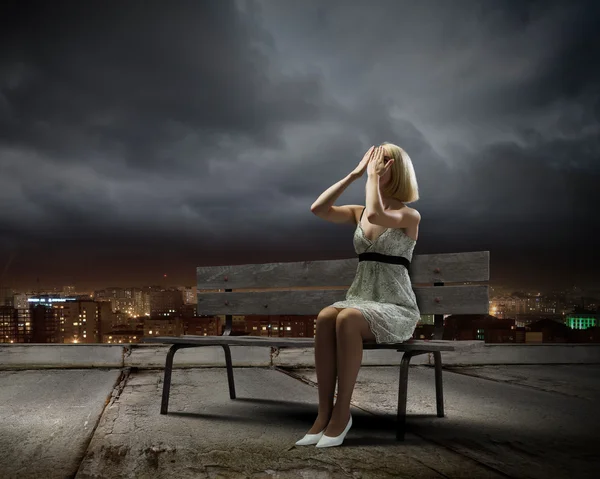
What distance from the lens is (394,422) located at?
10.6 ft

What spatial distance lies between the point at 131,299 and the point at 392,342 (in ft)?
125

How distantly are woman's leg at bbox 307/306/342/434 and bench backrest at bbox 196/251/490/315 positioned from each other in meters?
1.03

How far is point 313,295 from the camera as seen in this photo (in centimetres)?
400

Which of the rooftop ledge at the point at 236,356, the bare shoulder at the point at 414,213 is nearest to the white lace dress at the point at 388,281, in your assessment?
the bare shoulder at the point at 414,213

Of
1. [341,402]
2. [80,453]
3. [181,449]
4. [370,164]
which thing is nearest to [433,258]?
[370,164]

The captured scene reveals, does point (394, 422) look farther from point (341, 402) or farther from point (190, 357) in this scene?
point (190, 357)

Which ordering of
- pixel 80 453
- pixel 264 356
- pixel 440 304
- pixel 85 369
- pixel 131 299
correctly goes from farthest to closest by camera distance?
pixel 131 299 < pixel 264 356 < pixel 85 369 < pixel 440 304 < pixel 80 453

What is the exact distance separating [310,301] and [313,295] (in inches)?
2.1

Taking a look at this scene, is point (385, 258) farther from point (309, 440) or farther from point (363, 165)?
point (309, 440)

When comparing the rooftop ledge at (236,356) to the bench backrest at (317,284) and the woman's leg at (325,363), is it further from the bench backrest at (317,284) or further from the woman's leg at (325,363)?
the woman's leg at (325,363)

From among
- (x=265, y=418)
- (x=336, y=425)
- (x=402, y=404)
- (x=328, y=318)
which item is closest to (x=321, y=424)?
(x=336, y=425)

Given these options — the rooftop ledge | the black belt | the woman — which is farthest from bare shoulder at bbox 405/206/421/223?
the rooftop ledge

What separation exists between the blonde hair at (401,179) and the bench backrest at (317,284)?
0.60 m

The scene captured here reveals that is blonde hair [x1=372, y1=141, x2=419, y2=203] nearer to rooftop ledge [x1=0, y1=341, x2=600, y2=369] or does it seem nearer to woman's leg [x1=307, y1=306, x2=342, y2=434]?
woman's leg [x1=307, y1=306, x2=342, y2=434]
